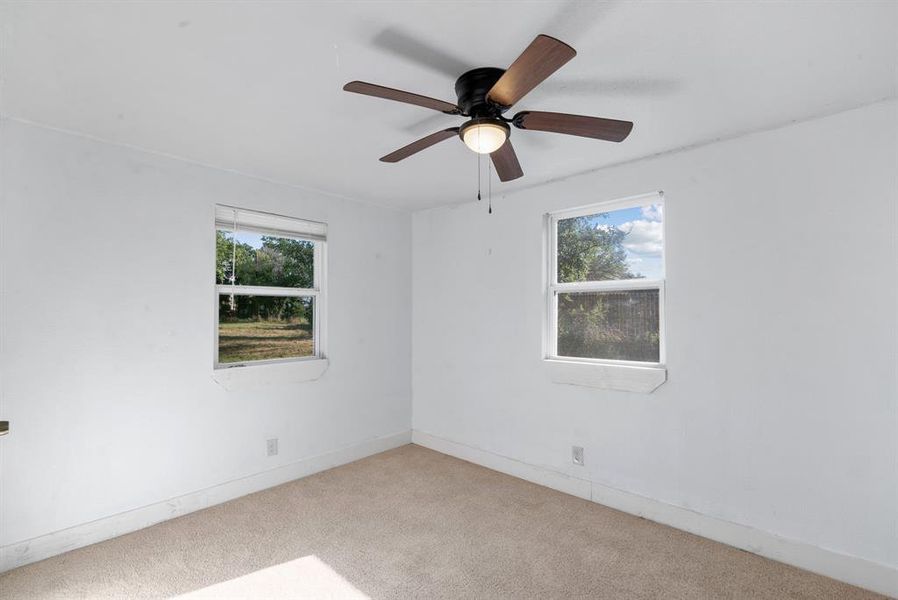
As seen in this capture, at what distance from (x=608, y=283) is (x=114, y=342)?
123 inches

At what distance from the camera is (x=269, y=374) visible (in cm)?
329

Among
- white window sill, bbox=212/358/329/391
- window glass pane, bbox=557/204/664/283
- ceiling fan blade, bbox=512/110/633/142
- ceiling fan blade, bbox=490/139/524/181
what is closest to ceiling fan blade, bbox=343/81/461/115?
ceiling fan blade, bbox=512/110/633/142

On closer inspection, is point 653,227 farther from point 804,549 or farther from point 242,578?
point 242,578

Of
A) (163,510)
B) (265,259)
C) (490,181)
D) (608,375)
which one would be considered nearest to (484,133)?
(490,181)

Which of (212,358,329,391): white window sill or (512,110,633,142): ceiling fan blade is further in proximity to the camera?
(212,358,329,391): white window sill

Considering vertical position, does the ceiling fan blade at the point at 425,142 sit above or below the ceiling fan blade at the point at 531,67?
below

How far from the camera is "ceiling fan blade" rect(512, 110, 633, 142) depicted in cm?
173

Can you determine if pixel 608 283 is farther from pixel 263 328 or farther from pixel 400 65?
pixel 263 328

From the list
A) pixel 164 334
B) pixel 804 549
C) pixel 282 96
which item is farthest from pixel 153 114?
pixel 804 549

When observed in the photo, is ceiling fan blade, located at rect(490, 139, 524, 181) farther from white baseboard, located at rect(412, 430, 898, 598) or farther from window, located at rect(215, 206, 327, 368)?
white baseboard, located at rect(412, 430, 898, 598)

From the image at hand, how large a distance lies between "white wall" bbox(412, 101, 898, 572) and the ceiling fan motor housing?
1061 mm

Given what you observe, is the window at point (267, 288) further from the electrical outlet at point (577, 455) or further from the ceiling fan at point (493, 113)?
the electrical outlet at point (577, 455)

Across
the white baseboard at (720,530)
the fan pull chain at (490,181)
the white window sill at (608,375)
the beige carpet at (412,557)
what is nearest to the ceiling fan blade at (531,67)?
the fan pull chain at (490,181)

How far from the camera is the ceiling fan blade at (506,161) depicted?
2041 millimetres
